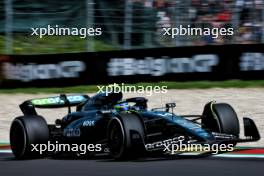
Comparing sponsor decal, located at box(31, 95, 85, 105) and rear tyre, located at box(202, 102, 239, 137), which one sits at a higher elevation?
sponsor decal, located at box(31, 95, 85, 105)

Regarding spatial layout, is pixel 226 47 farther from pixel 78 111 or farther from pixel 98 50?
pixel 78 111

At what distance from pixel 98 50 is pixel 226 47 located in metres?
2.90

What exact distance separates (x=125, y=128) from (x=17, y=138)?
2057 millimetres

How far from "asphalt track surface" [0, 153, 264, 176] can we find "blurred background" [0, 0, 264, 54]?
670 centimetres

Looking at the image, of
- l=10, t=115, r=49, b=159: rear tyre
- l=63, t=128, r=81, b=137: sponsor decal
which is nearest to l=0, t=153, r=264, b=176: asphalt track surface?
l=10, t=115, r=49, b=159: rear tyre

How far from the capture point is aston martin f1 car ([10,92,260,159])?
26.5 feet

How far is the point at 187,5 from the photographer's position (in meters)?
15.1

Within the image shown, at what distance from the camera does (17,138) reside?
9.44 metres

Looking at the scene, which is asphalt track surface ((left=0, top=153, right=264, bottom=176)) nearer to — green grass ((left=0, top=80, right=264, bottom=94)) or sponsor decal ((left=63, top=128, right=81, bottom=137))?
sponsor decal ((left=63, top=128, right=81, bottom=137))

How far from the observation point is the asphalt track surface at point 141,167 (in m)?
7.12

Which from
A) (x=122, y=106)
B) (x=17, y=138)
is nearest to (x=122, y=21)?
(x=17, y=138)

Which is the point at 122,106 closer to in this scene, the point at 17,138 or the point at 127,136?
the point at 127,136

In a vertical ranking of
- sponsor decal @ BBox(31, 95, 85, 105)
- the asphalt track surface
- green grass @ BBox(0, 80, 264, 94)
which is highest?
sponsor decal @ BBox(31, 95, 85, 105)

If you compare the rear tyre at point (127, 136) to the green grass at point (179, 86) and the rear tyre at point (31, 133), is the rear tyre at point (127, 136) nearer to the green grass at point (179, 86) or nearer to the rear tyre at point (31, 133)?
the rear tyre at point (31, 133)
